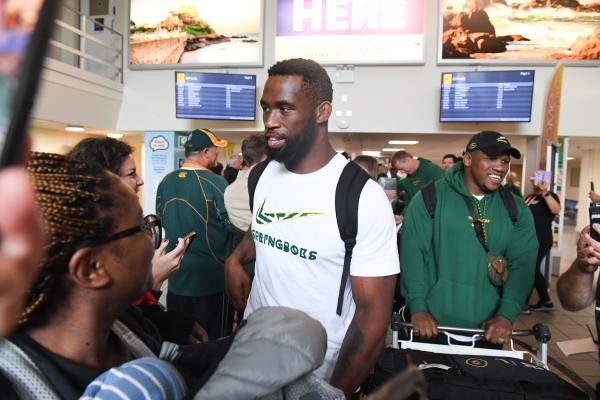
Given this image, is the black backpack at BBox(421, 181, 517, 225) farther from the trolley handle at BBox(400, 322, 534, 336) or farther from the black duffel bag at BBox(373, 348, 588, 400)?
the black duffel bag at BBox(373, 348, 588, 400)

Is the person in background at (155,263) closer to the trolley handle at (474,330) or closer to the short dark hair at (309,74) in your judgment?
the short dark hair at (309,74)

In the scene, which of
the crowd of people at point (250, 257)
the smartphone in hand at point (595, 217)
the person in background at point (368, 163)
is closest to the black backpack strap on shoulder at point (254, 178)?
the crowd of people at point (250, 257)

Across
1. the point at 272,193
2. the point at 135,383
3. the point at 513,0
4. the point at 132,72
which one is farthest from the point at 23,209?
the point at 132,72

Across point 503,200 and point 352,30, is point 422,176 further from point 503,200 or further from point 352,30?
point 503,200

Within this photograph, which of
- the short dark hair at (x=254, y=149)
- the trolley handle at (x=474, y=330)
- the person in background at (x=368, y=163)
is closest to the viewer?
the trolley handle at (x=474, y=330)

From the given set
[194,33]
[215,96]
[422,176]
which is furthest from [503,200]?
[194,33]


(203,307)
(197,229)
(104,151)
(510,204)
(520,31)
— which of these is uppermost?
(520,31)

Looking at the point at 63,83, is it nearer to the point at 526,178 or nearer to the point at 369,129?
the point at 369,129

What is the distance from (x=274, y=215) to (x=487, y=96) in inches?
220

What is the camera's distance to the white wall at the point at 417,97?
249 inches

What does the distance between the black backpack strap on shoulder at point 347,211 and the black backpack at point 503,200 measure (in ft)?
3.07

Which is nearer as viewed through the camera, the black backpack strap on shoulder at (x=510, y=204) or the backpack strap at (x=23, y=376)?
the backpack strap at (x=23, y=376)

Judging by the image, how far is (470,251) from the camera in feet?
7.07

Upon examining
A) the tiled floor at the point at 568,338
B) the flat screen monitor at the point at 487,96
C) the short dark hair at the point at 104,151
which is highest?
the flat screen monitor at the point at 487,96
